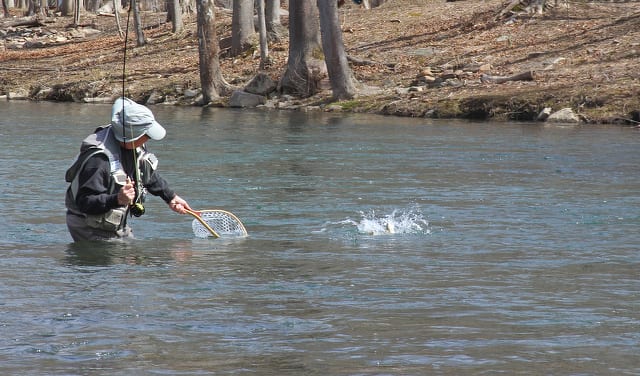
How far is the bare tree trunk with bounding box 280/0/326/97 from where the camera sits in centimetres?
3225

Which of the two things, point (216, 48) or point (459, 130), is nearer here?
point (459, 130)

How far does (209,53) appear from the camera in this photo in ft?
110

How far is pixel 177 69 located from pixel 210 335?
33.4m

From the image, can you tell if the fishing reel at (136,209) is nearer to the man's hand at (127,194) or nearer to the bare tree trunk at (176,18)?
the man's hand at (127,194)

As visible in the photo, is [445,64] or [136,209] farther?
[445,64]

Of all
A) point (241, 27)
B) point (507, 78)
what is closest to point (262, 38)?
point (241, 27)

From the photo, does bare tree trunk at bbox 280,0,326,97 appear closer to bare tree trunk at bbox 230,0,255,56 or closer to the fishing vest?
bare tree trunk at bbox 230,0,255,56

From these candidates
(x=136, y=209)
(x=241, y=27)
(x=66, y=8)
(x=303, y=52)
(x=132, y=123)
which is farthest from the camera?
(x=66, y=8)

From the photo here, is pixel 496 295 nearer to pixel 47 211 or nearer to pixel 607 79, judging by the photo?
pixel 47 211

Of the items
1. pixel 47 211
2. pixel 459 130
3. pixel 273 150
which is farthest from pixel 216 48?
pixel 47 211

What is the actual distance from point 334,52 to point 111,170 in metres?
21.2

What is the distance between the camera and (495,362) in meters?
6.47

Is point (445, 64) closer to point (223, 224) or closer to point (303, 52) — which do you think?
point (303, 52)

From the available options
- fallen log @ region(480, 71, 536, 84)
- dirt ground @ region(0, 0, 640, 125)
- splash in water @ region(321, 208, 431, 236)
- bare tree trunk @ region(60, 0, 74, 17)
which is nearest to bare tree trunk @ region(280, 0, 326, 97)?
dirt ground @ region(0, 0, 640, 125)
